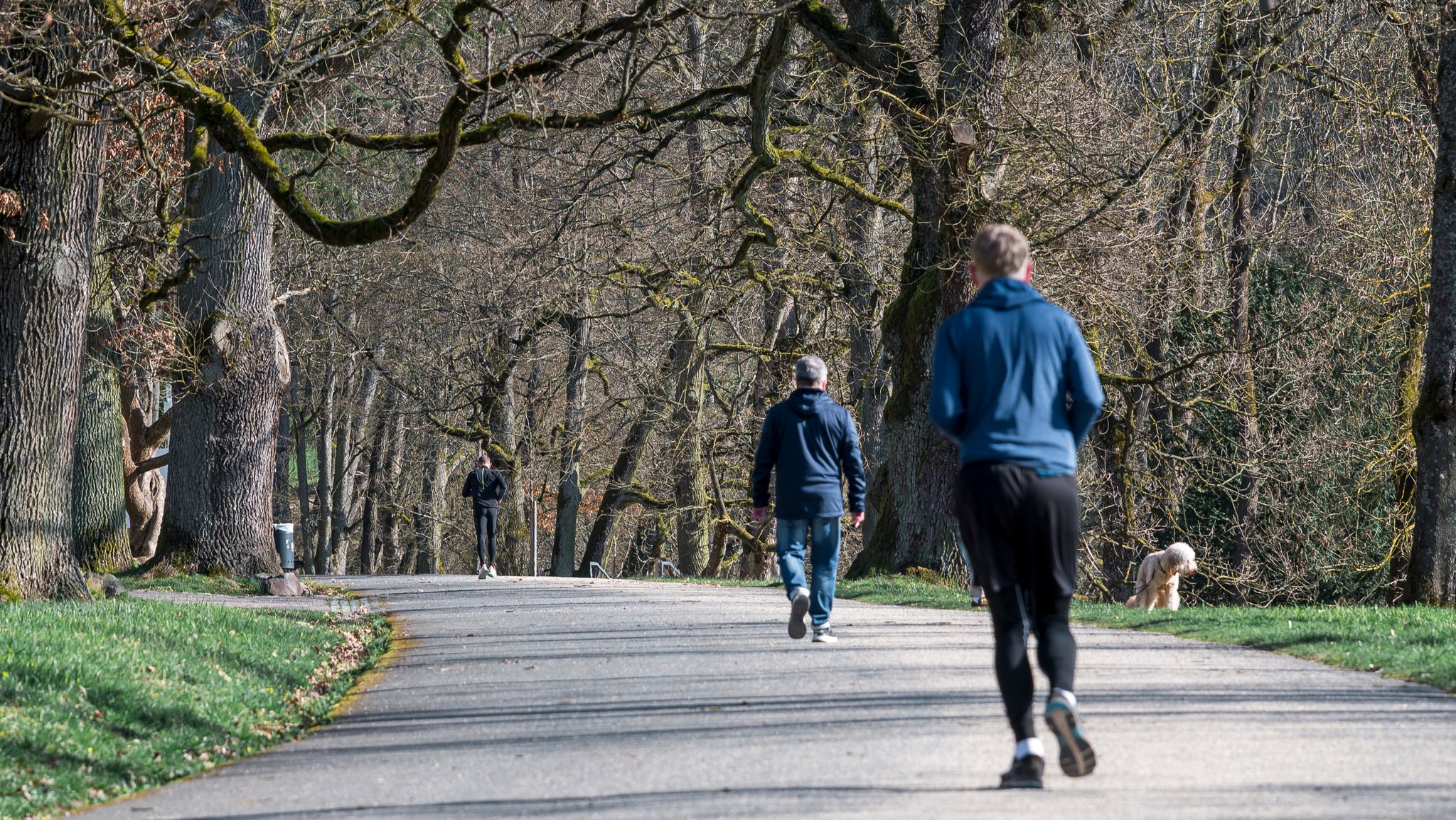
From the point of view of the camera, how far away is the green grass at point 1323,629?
9.33 m

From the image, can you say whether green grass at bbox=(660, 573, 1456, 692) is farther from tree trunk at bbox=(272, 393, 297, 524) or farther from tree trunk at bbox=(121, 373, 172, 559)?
tree trunk at bbox=(272, 393, 297, 524)

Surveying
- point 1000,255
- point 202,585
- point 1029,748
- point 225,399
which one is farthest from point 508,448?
point 1029,748

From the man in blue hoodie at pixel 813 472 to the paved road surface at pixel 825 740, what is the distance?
18.2 inches

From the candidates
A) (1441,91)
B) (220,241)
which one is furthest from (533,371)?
(1441,91)

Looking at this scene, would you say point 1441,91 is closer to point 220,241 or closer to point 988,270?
point 988,270

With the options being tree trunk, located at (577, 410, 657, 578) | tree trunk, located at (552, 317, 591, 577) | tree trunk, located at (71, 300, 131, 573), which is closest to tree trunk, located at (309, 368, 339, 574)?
tree trunk, located at (552, 317, 591, 577)

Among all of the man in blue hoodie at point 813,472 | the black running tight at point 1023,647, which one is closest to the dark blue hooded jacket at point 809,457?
the man in blue hoodie at point 813,472

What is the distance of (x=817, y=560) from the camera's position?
10859mm

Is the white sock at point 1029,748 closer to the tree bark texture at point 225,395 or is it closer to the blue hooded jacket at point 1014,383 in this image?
the blue hooded jacket at point 1014,383

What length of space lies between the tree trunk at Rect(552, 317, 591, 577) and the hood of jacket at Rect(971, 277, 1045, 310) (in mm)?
24818

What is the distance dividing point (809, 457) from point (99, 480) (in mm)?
16026

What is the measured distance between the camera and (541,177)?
93.7 ft

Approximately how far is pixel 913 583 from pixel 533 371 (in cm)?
2137

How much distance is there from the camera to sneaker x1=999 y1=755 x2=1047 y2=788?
5.55m
